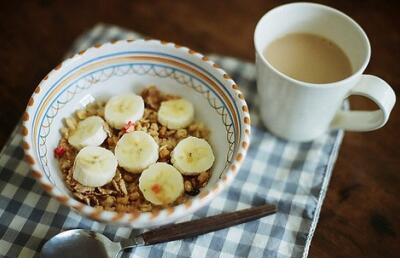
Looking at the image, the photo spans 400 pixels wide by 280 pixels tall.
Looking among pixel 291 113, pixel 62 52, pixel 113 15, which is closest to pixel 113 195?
pixel 291 113

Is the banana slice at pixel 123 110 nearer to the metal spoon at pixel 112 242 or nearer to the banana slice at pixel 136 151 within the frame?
the banana slice at pixel 136 151

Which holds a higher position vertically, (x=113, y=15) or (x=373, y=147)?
(x=113, y=15)

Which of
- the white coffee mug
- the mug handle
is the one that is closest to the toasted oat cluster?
the white coffee mug

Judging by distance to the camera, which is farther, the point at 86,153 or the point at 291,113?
the point at 291,113

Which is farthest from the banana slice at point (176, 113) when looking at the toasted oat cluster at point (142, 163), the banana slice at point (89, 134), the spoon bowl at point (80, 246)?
the spoon bowl at point (80, 246)

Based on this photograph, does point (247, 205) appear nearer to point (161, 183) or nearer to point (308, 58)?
point (161, 183)

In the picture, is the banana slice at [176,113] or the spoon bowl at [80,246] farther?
the banana slice at [176,113]

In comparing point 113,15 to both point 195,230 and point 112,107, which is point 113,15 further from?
point 195,230

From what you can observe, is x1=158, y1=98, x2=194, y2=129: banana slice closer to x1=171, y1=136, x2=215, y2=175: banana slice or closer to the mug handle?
x1=171, y1=136, x2=215, y2=175: banana slice
